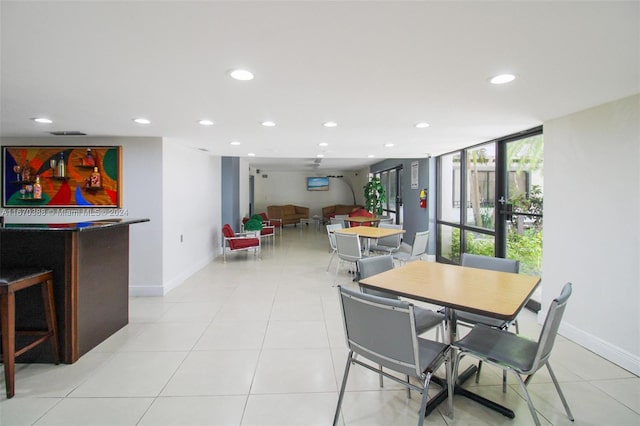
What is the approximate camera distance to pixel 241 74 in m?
2.10

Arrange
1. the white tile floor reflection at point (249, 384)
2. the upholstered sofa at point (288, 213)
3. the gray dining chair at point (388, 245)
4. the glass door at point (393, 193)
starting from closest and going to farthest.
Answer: the white tile floor reflection at point (249, 384), the gray dining chair at point (388, 245), the glass door at point (393, 193), the upholstered sofa at point (288, 213)

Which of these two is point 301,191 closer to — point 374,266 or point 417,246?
point 417,246

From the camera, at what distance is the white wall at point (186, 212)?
4453 millimetres

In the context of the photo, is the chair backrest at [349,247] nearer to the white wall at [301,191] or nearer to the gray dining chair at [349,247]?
the gray dining chair at [349,247]

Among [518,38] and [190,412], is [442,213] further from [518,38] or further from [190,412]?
[190,412]

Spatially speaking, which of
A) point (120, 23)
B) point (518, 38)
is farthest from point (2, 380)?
point (518, 38)

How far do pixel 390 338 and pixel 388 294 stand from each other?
534 mm

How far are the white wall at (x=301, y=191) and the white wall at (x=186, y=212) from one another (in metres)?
6.55

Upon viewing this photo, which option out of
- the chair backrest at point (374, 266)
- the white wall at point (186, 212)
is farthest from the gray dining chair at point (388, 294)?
the white wall at point (186, 212)

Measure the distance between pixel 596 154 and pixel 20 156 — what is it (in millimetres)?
6743

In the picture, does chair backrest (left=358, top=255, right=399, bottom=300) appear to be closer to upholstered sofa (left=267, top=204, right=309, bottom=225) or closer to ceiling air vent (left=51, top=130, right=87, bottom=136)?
ceiling air vent (left=51, top=130, right=87, bottom=136)

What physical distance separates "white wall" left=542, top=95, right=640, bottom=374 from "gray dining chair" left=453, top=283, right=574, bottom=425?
119 centimetres

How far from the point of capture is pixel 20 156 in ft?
13.9

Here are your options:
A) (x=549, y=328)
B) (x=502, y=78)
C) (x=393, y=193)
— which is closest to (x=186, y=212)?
(x=502, y=78)
